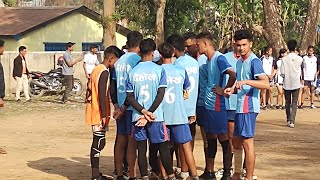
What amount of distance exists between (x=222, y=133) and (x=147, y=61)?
1.57 m

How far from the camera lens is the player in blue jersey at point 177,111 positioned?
30.4ft

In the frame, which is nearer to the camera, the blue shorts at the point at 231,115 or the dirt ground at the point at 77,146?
the blue shorts at the point at 231,115

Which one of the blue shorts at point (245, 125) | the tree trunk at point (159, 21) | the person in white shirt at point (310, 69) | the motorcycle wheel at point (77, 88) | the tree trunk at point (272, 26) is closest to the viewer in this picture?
the blue shorts at point (245, 125)

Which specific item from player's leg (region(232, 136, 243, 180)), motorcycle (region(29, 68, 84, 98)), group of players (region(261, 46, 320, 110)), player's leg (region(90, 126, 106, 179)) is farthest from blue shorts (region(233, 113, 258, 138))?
motorcycle (region(29, 68, 84, 98))

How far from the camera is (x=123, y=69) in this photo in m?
9.62

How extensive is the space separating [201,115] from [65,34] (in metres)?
26.0

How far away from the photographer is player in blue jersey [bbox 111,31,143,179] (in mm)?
9531

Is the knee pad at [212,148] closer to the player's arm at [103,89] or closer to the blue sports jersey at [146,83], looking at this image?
the blue sports jersey at [146,83]

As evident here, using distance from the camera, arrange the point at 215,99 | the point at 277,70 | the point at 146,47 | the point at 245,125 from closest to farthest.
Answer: the point at 245,125 < the point at 146,47 < the point at 215,99 < the point at 277,70

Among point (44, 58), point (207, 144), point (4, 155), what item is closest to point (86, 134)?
point (4, 155)

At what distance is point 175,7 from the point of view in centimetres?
3247

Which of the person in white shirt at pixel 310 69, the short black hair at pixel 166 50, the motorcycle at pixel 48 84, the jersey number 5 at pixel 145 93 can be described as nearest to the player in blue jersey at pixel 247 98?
the short black hair at pixel 166 50

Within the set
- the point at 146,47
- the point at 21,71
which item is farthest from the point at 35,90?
the point at 146,47

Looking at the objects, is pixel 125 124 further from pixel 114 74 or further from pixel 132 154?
pixel 114 74
